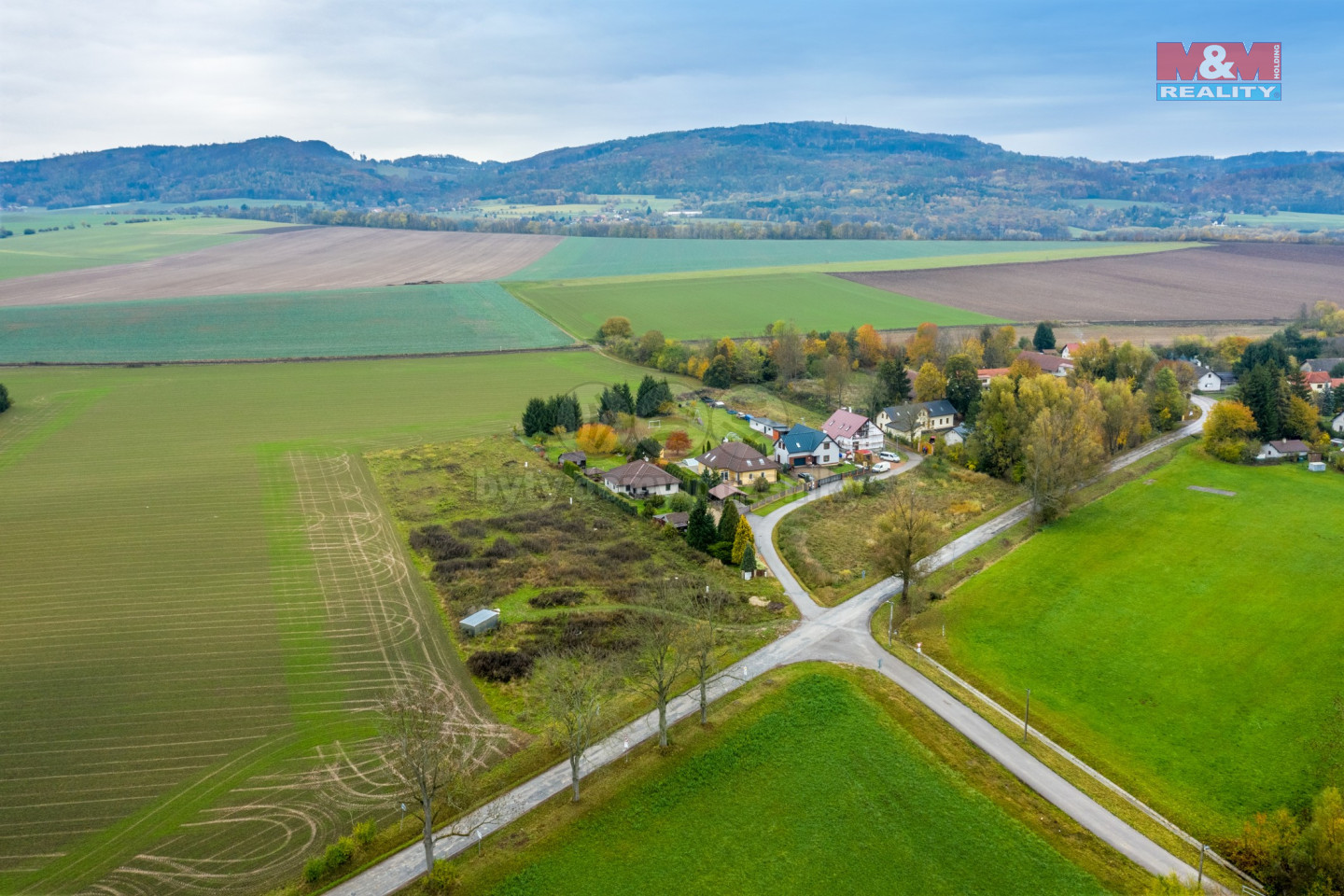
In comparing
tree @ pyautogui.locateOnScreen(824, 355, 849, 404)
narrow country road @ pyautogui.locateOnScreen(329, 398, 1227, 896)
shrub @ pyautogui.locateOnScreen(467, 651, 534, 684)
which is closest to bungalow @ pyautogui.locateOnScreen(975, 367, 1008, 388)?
tree @ pyautogui.locateOnScreen(824, 355, 849, 404)

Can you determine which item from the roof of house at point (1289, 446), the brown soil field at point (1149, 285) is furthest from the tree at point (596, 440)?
the brown soil field at point (1149, 285)

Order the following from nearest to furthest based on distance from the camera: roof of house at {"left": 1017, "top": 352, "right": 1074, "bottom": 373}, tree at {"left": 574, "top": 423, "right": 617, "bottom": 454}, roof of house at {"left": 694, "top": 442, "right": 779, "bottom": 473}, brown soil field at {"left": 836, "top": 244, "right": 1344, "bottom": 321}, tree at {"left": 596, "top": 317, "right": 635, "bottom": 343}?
roof of house at {"left": 694, "top": 442, "right": 779, "bottom": 473} < tree at {"left": 574, "top": 423, "right": 617, "bottom": 454} < roof of house at {"left": 1017, "top": 352, "right": 1074, "bottom": 373} < tree at {"left": 596, "top": 317, "right": 635, "bottom": 343} < brown soil field at {"left": 836, "top": 244, "right": 1344, "bottom": 321}

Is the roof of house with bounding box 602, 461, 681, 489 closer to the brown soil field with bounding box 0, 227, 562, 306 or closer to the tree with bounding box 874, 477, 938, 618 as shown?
the tree with bounding box 874, 477, 938, 618

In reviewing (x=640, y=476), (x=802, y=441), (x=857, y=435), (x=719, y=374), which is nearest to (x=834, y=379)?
(x=719, y=374)

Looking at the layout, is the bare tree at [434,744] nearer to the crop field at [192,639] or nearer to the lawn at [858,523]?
the crop field at [192,639]

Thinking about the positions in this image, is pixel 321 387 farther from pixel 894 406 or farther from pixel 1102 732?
pixel 1102 732

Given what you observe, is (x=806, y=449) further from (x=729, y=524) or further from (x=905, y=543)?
(x=905, y=543)

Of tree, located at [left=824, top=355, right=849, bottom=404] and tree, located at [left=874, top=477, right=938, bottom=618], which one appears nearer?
tree, located at [left=874, top=477, right=938, bottom=618]

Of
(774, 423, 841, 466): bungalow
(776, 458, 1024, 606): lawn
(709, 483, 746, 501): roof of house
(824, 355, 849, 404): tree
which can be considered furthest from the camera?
(824, 355, 849, 404): tree
